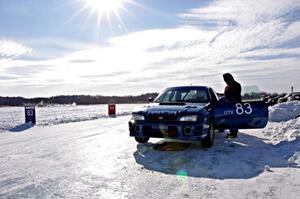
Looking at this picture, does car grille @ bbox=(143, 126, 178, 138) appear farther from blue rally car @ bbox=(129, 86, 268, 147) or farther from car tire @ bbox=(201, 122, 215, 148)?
car tire @ bbox=(201, 122, 215, 148)

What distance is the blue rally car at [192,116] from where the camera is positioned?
253 inches

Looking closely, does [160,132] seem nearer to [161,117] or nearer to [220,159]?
[161,117]

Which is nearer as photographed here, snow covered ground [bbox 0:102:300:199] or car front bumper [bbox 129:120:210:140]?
snow covered ground [bbox 0:102:300:199]

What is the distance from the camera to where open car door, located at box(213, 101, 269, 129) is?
782 cm

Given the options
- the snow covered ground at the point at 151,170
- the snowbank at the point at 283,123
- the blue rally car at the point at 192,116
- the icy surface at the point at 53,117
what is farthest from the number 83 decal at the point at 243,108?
the icy surface at the point at 53,117

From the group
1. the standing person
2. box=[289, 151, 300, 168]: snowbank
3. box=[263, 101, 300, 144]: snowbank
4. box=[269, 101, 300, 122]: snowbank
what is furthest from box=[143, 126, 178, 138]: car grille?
box=[269, 101, 300, 122]: snowbank

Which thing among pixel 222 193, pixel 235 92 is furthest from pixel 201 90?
pixel 222 193

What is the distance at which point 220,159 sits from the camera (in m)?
5.83

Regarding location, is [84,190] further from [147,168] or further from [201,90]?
[201,90]

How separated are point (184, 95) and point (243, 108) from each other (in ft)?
5.12

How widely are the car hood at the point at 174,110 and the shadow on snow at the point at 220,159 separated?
850mm

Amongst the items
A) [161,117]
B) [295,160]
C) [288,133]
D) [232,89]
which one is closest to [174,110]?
[161,117]

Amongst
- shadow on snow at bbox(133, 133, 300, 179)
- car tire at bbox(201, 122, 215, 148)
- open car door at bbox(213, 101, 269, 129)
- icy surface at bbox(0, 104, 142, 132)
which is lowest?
shadow on snow at bbox(133, 133, 300, 179)

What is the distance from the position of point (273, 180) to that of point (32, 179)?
11.8 feet
